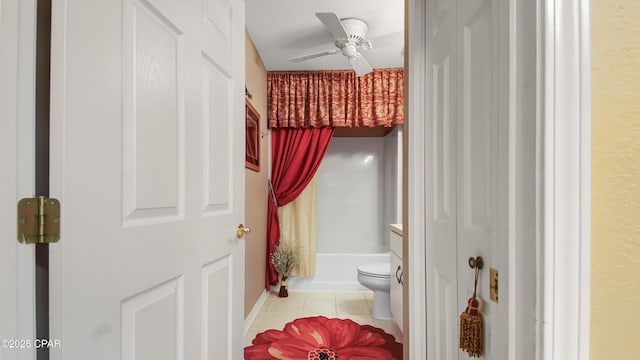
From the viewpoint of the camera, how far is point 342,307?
9.93 ft

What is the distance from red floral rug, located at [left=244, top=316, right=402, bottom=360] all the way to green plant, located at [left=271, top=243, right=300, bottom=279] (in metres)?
0.79

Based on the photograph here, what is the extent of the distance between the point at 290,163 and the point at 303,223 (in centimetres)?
77

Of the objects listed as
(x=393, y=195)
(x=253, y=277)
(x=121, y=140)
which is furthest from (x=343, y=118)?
(x=121, y=140)

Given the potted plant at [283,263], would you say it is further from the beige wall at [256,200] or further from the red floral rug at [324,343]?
the red floral rug at [324,343]

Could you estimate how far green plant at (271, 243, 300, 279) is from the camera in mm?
3352

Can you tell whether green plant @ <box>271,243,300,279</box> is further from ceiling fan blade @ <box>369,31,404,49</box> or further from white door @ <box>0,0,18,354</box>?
white door @ <box>0,0,18,354</box>

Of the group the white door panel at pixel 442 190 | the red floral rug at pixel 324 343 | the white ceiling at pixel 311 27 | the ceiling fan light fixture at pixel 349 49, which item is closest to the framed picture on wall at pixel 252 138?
the white ceiling at pixel 311 27

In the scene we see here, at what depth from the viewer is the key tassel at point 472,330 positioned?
0.76 metres

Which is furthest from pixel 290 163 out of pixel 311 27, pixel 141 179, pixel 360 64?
pixel 141 179

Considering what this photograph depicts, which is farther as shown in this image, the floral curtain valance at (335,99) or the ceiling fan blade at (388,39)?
the floral curtain valance at (335,99)
